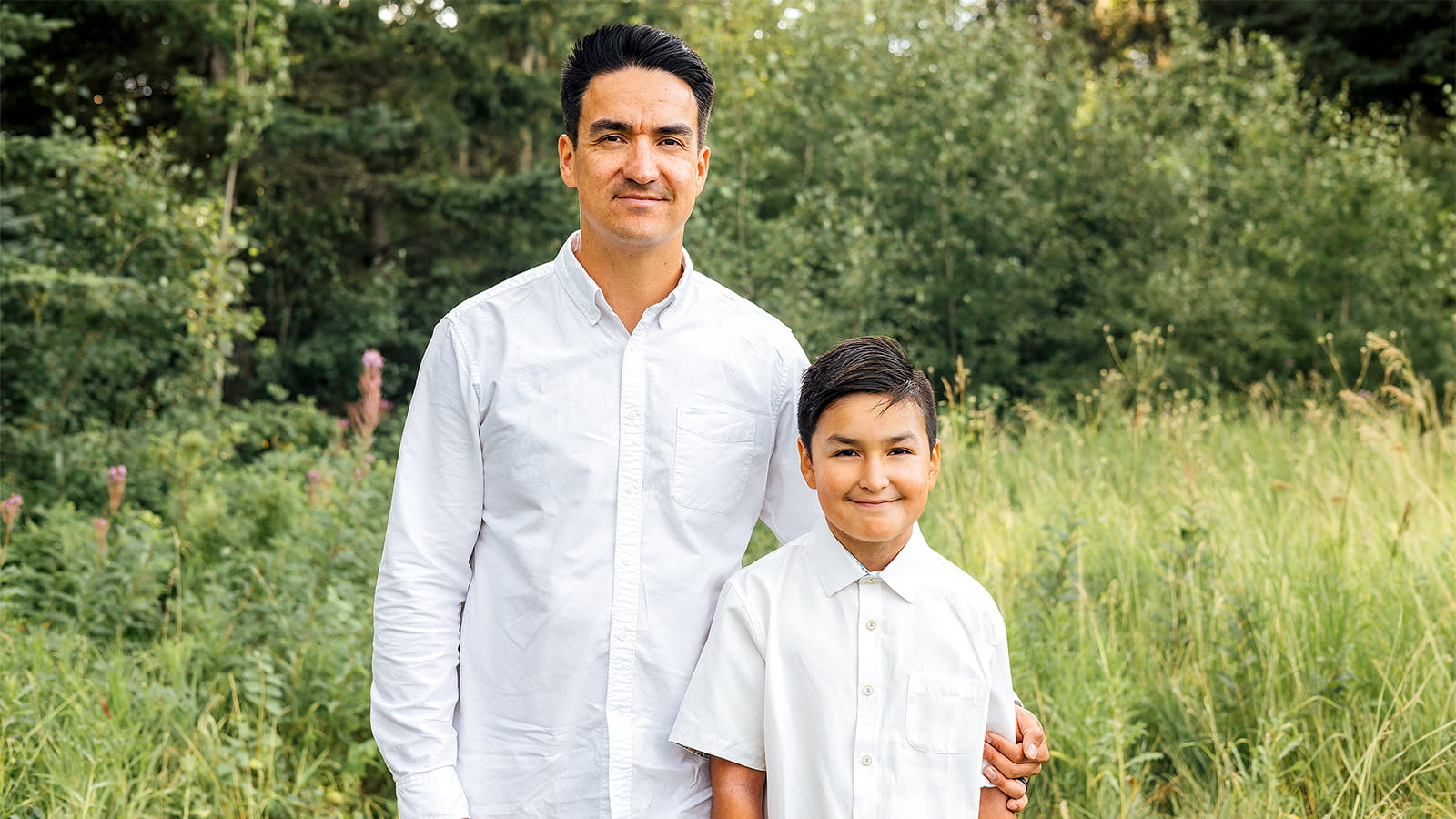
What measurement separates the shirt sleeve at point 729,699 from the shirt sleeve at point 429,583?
1.23 feet

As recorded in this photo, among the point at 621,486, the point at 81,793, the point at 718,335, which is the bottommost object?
the point at 81,793

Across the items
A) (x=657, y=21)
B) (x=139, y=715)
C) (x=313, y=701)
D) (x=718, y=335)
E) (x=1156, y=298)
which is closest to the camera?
(x=718, y=335)

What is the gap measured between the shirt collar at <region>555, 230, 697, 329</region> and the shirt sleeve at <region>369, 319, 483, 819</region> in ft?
0.69

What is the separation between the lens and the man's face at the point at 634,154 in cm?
174

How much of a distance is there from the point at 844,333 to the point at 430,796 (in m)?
7.07

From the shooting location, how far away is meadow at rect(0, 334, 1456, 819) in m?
3.05

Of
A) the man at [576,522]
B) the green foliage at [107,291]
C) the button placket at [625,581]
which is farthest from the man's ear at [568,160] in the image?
the green foliage at [107,291]

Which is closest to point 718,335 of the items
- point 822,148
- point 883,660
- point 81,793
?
point 883,660

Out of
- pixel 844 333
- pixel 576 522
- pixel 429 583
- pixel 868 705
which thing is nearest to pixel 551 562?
pixel 576 522

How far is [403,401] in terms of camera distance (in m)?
10.8

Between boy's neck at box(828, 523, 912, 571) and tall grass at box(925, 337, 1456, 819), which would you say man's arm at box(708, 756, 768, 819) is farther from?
tall grass at box(925, 337, 1456, 819)

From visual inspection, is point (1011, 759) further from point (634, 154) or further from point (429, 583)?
point (634, 154)

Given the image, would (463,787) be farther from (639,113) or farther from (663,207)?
(639,113)

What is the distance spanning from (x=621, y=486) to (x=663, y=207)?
45 centimetres
